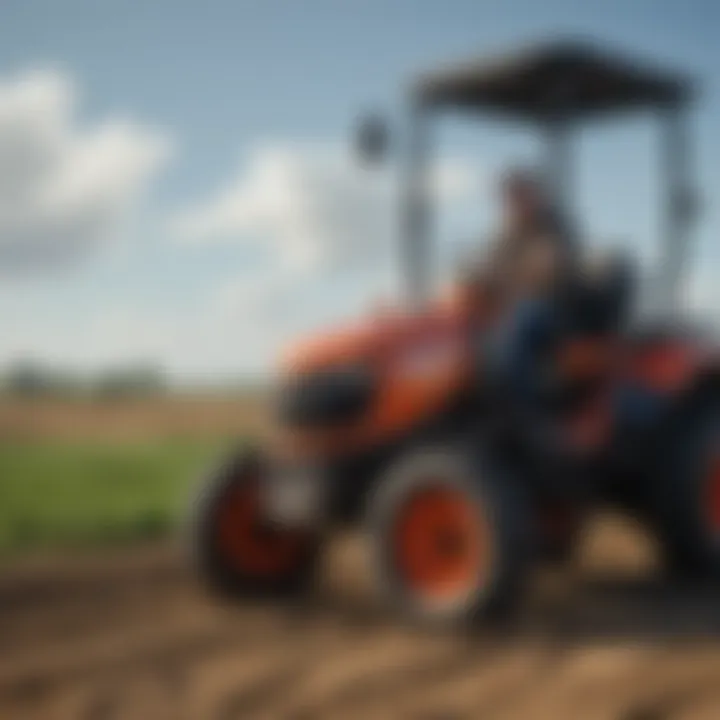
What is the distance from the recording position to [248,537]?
167 inches

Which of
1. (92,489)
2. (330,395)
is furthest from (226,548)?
(92,489)

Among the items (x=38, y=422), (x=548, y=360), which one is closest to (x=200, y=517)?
(x=548, y=360)

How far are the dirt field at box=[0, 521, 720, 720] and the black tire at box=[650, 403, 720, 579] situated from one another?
0.43ft

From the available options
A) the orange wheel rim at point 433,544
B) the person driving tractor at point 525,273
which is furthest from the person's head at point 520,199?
the orange wheel rim at point 433,544

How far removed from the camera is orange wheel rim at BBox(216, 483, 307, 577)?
420 cm

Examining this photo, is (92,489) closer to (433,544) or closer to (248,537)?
(248,537)

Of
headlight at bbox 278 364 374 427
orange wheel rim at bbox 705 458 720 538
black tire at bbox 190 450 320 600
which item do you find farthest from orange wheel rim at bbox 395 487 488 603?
orange wheel rim at bbox 705 458 720 538

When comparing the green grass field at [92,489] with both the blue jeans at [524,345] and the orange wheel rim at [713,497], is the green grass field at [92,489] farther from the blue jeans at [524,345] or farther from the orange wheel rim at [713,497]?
the orange wheel rim at [713,497]

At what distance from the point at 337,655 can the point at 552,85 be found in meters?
2.00

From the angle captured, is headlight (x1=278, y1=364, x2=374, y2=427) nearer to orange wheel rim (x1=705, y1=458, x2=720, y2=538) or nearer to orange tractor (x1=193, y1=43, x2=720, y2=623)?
orange tractor (x1=193, y1=43, x2=720, y2=623)

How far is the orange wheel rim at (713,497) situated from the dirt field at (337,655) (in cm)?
20

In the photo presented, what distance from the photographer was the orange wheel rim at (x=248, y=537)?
4.20 metres

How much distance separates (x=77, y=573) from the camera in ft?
14.6

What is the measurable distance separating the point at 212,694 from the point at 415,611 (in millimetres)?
810
